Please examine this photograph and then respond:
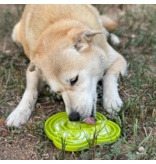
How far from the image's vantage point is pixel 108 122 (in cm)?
260

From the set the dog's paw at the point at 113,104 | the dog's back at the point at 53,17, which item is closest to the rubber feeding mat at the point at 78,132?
the dog's paw at the point at 113,104

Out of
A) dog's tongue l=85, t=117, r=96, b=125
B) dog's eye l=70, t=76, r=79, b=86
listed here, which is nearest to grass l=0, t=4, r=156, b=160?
dog's tongue l=85, t=117, r=96, b=125

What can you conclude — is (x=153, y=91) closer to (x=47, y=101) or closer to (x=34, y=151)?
(x=47, y=101)

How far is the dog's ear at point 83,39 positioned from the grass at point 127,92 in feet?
2.48

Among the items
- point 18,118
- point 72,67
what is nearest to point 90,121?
point 72,67

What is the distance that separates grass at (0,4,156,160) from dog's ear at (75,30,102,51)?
76cm

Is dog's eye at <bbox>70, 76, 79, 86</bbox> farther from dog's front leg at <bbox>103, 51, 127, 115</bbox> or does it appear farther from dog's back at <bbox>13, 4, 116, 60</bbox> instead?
dog's back at <bbox>13, 4, 116, 60</bbox>

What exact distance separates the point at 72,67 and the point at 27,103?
34.1 inches

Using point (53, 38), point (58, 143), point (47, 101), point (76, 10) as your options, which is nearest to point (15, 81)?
point (47, 101)

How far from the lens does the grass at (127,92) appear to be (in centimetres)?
233

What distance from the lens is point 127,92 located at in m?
3.36

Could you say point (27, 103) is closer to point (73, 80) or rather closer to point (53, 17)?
point (73, 80)

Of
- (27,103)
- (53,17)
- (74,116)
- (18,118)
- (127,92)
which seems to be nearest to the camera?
(74,116)

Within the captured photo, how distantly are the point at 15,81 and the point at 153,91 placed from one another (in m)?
2.12
